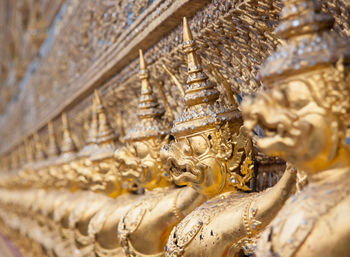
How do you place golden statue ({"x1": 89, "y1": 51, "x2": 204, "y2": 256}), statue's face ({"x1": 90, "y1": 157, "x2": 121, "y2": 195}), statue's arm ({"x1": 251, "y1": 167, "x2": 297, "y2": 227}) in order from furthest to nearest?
statue's face ({"x1": 90, "y1": 157, "x2": 121, "y2": 195}) → golden statue ({"x1": 89, "y1": 51, "x2": 204, "y2": 256}) → statue's arm ({"x1": 251, "y1": 167, "x2": 297, "y2": 227})

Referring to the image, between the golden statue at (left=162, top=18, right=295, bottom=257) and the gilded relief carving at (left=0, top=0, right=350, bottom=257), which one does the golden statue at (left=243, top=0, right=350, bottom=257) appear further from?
the golden statue at (left=162, top=18, right=295, bottom=257)

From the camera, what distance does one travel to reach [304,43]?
1.90 ft

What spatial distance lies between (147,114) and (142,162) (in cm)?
11

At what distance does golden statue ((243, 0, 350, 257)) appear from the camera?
0.55 meters

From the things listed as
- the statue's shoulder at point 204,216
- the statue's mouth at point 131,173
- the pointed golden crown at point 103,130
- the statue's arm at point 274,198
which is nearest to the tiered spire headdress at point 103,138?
the pointed golden crown at point 103,130

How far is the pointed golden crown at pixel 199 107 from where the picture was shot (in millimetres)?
875

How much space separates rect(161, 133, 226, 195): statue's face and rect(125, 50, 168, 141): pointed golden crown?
0.25m

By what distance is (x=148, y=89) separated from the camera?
112 cm

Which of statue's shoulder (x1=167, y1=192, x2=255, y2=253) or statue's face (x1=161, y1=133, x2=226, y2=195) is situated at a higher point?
statue's face (x1=161, y1=133, x2=226, y2=195)

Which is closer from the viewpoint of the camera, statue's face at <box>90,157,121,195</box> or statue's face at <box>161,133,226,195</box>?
statue's face at <box>161,133,226,195</box>

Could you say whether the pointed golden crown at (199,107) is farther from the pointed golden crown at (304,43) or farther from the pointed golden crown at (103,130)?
the pointed golden crown at (103,130)

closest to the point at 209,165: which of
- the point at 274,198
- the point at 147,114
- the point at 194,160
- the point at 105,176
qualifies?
the point at 194,160

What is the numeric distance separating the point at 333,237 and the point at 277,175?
1.38 ft

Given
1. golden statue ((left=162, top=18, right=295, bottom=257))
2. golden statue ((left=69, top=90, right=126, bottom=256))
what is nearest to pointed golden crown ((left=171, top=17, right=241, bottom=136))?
golden statue ((left=162, top=18, right=295, bottom=257))
